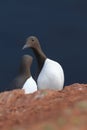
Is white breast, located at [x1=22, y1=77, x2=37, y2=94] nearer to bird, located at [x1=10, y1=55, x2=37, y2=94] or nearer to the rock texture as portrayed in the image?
bird, located at [x1=10, y1=55, x2=37, y2=94]

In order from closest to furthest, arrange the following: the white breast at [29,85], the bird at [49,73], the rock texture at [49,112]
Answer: the rock texture at [49,112], the white breast at [29,85], the bird at [49,73]

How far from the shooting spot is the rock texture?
181 cm

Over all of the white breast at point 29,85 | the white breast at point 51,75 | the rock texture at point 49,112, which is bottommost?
the white breast at point 51,75

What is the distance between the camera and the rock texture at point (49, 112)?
1814mm

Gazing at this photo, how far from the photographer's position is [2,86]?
13.9m

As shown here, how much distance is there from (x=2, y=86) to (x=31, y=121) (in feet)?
39.5

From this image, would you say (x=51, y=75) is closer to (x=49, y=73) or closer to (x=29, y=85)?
(x=49, y=73)

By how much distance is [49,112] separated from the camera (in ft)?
6.22

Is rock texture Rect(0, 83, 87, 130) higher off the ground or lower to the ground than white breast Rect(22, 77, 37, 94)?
higher

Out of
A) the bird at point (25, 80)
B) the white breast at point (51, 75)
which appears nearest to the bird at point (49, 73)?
the white breast at point (51, 75)

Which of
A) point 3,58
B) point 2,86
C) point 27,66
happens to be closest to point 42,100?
point 27,66

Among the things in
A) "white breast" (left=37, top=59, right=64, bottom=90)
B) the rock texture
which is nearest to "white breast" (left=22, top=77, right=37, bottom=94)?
"white breast" (left=37, top=59, right=64, bottom=90)

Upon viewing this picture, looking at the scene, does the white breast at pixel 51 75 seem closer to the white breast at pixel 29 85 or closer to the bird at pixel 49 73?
the bird at pixel 49 73

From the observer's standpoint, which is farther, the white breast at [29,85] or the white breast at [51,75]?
the white breast at [51,75]
